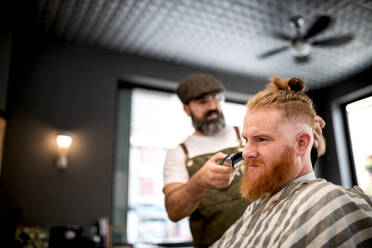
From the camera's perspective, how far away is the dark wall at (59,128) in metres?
3.45

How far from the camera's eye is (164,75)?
14.8ft

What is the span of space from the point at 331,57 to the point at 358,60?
485 millimetres

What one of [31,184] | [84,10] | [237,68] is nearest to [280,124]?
[84,10]

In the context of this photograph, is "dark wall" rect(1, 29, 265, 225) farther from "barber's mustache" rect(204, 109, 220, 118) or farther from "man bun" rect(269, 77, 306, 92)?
"man bun" rect(269, 77, 306, 92)

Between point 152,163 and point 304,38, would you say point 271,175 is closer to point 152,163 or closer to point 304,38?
point 304,38

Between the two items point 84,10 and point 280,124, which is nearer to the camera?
point 280,124

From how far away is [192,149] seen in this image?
2107mm

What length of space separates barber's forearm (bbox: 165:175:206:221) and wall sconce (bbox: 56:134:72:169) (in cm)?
212

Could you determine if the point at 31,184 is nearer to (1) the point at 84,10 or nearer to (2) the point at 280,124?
(1) the point at 84,10

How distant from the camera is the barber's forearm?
1.64m

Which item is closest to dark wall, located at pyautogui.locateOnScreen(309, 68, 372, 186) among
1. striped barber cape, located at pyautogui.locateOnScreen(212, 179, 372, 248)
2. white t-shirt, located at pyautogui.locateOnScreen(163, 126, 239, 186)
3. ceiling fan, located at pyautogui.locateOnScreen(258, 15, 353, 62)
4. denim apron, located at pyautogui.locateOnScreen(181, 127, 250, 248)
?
ceiling fan, located at pyautogui.locateOnScreen(258, 15, 353, 62)

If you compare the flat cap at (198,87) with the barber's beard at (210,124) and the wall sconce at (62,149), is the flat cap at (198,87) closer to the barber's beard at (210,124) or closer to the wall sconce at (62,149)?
the barber's beard at (210,124)

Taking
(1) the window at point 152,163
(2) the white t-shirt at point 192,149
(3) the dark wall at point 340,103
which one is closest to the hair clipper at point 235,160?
(2) the white t-shirt at point 192,149

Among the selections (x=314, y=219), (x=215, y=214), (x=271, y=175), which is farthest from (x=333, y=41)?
(x=314, y=219)
